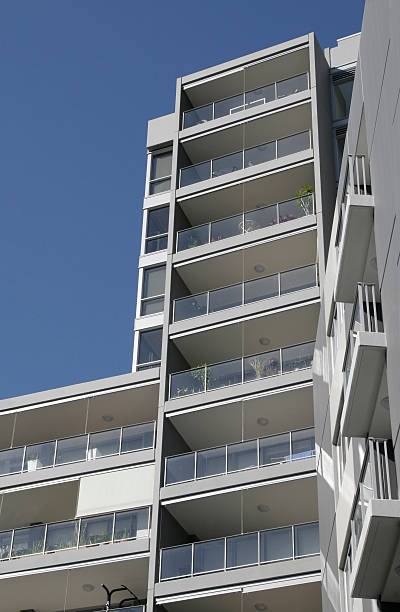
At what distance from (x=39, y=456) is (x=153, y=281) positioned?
832cm

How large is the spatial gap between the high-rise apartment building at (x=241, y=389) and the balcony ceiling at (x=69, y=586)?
6cm

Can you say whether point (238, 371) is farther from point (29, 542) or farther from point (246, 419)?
point (29, 542)

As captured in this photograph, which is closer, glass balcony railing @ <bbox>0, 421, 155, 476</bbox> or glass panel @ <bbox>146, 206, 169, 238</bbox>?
glass balcony railing @ <bbox>0, 421, 155, 476</bbox>

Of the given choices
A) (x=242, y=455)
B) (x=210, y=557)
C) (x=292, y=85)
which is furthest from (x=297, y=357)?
(x=292, y=85)

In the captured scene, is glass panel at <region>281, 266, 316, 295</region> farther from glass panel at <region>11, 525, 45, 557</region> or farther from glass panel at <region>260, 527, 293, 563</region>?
glass panel at <region>11, 525, 45, 557</region>

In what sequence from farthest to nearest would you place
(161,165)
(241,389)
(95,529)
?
(161,165) < (241,389) < (95,529)

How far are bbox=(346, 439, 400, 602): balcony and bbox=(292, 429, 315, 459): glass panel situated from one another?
33.8 ft

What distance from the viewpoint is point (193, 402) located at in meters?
33.3

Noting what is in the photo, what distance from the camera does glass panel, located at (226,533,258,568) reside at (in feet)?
94.2

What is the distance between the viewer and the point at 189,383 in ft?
111

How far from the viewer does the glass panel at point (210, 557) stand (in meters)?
29.0

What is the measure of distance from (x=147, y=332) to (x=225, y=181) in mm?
6340

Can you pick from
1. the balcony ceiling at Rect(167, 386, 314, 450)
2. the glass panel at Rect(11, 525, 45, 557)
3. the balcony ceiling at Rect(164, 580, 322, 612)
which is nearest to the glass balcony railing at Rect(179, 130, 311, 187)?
the balcony ceiling at Rect(167, 386, 314, 450)

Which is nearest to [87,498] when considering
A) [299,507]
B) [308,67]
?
[299,507]
